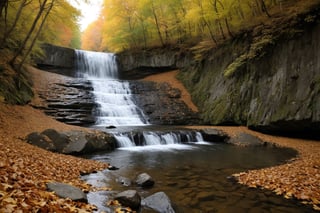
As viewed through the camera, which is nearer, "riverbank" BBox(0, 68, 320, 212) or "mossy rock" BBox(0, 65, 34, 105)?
"riverbank" BBox(0, 68, 320, 212)

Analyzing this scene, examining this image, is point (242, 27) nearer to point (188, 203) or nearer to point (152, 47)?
point (152, 47)

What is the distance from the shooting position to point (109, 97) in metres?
18.6

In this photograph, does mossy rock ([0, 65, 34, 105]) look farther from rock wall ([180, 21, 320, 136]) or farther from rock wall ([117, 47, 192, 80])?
rock wall ([117, 47, 192, 80])

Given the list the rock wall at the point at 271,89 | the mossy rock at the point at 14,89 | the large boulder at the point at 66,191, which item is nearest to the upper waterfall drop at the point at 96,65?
the mossy rock at the point at 14,89

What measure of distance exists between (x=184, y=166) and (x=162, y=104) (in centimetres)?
1106

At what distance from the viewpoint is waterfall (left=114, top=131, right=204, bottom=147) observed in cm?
1187

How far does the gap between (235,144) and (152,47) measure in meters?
17.0

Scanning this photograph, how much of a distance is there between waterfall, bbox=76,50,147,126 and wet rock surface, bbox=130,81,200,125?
26.3 inches

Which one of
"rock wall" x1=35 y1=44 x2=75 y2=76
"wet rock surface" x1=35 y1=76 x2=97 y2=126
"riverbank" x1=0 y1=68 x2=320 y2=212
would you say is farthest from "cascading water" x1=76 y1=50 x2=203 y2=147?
Answer: "riverbank" x1=0 y1=68 x2=320 y2=212

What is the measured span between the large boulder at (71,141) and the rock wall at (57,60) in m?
15.6

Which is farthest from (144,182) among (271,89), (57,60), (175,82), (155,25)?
(155,25)

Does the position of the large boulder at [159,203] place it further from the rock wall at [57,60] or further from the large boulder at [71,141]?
the rock wall at [57,60]

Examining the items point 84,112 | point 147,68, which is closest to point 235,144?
point 84,112

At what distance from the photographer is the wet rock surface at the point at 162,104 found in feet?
58.3
